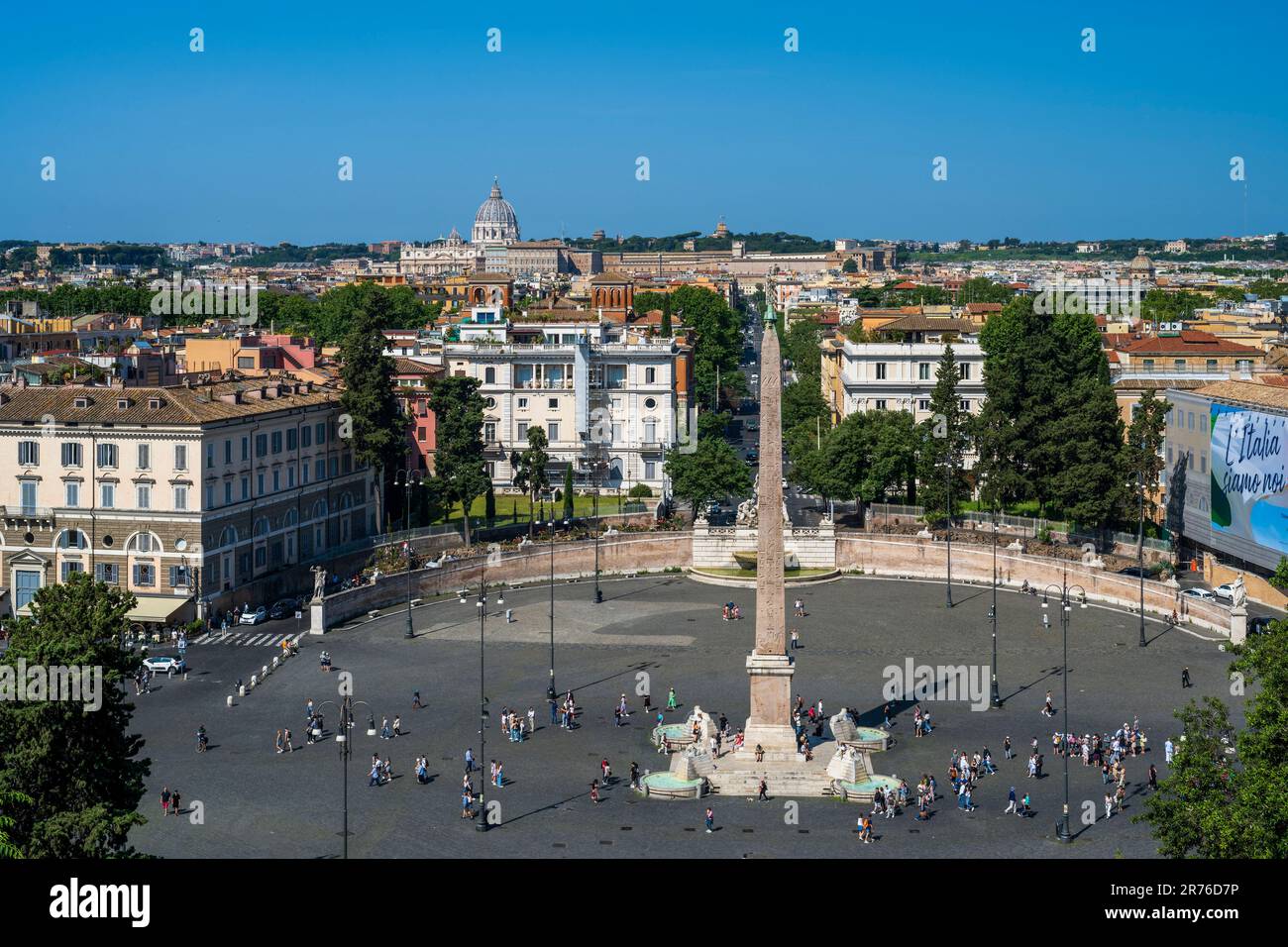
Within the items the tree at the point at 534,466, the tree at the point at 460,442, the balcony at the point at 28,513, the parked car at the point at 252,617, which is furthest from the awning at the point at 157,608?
the tree at the point at 534,466

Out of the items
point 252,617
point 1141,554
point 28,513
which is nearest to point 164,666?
point 252,617

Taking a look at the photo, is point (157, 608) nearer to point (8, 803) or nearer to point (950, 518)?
point (8, 803)

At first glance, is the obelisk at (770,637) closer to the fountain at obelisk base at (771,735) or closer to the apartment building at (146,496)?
the fountain at obelisk base at (771,735)

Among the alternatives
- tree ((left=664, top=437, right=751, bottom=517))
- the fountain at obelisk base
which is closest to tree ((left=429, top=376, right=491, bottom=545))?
tree ((left=664, top=437, right=751, bottom=517))

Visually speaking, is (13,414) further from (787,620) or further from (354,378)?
(787,620)

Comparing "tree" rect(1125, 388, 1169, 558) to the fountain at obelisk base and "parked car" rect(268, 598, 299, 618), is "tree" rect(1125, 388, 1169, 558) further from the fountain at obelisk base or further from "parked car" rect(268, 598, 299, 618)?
"parked car" rect(268, 598, 299, 618)
